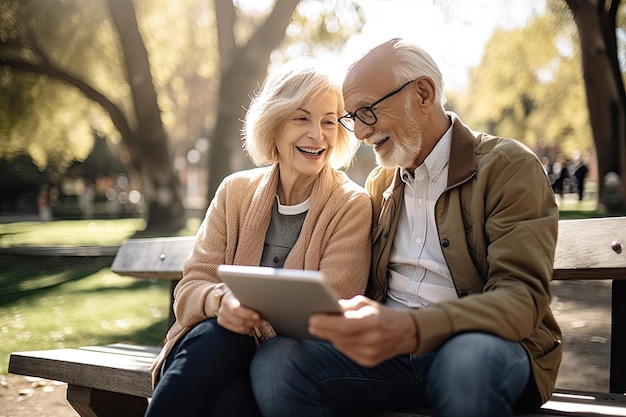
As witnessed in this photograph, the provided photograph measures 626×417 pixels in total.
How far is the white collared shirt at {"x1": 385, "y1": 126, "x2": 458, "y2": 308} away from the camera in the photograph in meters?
2.80

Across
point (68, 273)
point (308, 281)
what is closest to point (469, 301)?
point (308, 281)

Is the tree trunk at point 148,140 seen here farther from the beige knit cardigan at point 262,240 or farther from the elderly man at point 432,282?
the elderly man at point 432,282

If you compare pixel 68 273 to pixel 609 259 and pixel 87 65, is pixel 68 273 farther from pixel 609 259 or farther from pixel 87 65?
pixel 609 259

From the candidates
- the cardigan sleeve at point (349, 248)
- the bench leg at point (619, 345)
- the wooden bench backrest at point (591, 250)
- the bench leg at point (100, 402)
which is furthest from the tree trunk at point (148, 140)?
the bench leg at point (619, 345)

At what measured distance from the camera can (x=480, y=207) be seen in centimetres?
265

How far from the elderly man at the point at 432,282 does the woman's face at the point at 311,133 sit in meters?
0.09

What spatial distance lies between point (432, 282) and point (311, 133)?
34.4 inches

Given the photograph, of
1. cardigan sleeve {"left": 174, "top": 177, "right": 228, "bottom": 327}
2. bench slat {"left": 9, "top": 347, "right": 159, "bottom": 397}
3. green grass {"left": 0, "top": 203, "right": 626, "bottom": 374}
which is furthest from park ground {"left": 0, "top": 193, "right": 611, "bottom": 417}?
cardigan sleeve {"left": 174, "top": 177, "right": 228, "bottom": 327}

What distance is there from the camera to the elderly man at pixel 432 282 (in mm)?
2193

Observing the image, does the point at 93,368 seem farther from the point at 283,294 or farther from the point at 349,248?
the point at 283,294

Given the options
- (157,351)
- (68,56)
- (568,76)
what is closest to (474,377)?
(157,351)

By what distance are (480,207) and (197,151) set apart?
4091cm

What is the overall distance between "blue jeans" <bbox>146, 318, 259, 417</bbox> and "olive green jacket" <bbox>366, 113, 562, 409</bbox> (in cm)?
69

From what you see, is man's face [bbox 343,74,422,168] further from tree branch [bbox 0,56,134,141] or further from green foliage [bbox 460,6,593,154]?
tree branch [bbox 0,56,134,141]
